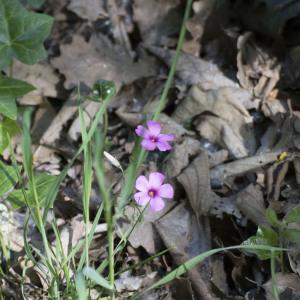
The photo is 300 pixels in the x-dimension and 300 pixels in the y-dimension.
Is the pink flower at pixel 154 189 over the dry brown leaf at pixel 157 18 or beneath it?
beneath

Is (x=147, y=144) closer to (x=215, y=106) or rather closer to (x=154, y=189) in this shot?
(x=154, y=189)

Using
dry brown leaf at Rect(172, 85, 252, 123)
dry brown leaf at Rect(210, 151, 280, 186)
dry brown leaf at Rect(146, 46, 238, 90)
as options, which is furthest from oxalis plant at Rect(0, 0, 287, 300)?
dry brown leaf at Rect(146, 46, 238, 90)

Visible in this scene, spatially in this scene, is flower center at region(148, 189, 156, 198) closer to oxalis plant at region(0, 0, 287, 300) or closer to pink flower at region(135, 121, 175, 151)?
oxalis plant at region(0, 0, 287, 300)

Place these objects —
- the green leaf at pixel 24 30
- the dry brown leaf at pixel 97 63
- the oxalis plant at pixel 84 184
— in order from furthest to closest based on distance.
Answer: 1. the dry brown leaf at pixel 97 63
2. the green leaf at pixel 24 30
3. the oxalis plant at pixel 84 184

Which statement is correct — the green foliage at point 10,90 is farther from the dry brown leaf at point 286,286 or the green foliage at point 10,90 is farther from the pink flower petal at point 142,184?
the dry brown leaf at point 286,286

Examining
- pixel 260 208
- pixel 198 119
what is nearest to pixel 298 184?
pixel 260 208

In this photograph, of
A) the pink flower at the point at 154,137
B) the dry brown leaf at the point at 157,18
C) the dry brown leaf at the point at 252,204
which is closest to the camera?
the pink flower at the point at 154,137

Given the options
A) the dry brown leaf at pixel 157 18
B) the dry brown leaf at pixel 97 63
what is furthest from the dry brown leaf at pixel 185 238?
the dry brown leaf at pixel 157 18

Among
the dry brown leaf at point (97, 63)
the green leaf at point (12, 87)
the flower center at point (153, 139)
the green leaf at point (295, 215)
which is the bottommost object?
the green leaf at point (295, 215)

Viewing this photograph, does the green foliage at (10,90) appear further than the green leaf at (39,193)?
Yes
